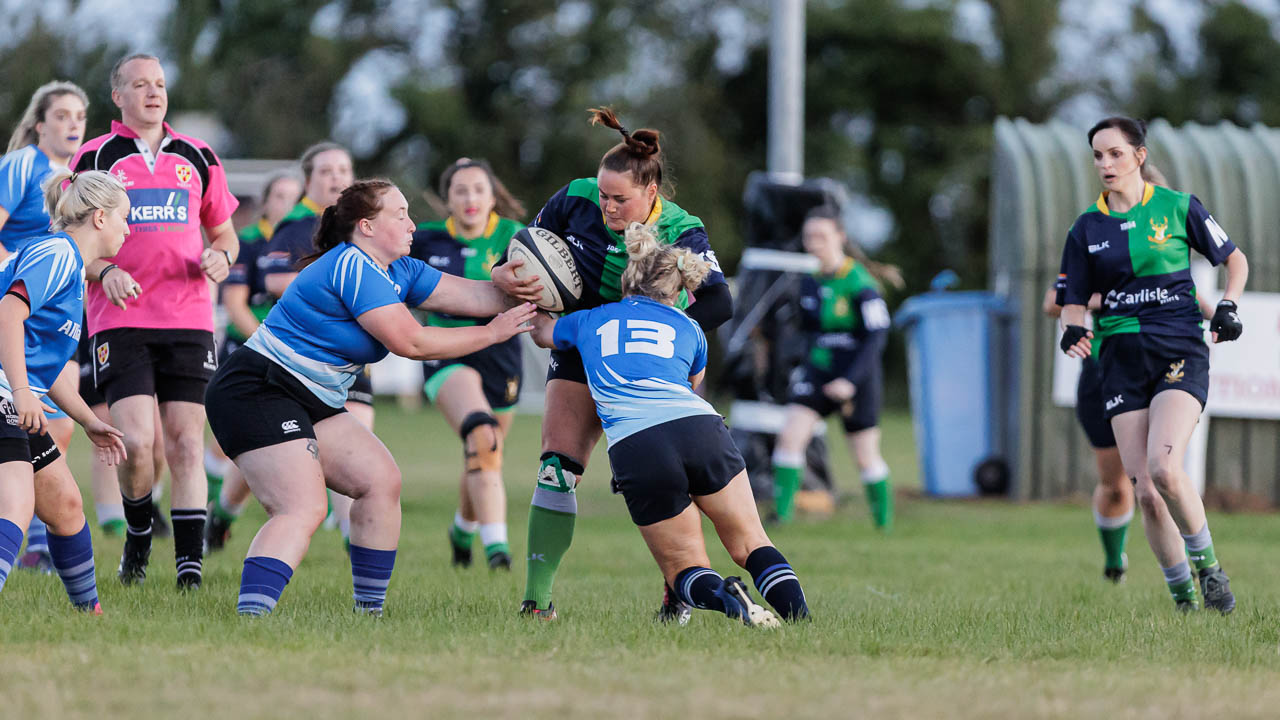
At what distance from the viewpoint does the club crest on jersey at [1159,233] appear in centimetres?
665

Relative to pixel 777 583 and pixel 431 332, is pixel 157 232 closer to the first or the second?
pixel 431 332

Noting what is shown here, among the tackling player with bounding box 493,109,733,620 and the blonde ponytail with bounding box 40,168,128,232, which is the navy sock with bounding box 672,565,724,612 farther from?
the blonde ponytail with bounding box 40,168,128,232

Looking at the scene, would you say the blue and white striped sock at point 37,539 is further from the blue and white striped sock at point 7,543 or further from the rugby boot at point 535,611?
the rugby boot at point 535,611

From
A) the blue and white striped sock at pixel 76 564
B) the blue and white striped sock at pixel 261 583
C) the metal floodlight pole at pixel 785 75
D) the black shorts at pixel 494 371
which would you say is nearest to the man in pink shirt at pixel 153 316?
the blue and white striped sock at pixel 76 564

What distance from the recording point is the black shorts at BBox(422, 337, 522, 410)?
8250mm

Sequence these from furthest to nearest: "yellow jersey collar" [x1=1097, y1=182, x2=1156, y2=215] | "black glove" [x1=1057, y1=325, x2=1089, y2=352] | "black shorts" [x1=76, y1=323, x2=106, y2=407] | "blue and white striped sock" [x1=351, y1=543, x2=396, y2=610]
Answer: "black shorts" [x1=76, y1=323, x2=106, y2=407]
"yellow jersey collar" [x1=1097, y1=182, x2=1156, y2=215]
"black glove" [x1=1057, y1=325, x2=1089, y2=352]
"blue and white striped sock" [x1=351, y1=543, x2=396, y2=610]

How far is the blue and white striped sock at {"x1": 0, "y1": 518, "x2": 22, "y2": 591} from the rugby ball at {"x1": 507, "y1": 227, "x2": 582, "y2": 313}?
2064 mm

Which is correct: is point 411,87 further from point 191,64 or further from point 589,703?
point 589,703

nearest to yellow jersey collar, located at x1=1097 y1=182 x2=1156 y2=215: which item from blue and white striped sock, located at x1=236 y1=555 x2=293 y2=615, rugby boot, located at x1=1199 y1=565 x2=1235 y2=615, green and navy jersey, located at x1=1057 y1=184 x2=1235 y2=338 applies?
green and navy jersey, located at x1=1057 y1=184 x2=1235 y2=338

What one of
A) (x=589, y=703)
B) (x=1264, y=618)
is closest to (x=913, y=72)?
(x=1264, y=618)

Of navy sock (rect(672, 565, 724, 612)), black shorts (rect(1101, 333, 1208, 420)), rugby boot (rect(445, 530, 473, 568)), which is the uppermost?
black shorts (rect(1101, 333, 1208, 420))

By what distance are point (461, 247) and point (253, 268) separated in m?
1.82

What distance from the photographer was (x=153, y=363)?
6766 millimetres

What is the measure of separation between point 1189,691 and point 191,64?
32.1 m
